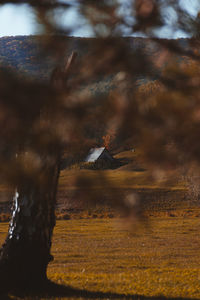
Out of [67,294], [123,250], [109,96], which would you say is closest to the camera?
[109,96]

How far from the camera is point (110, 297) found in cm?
540

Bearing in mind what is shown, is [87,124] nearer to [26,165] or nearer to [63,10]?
[26,165]

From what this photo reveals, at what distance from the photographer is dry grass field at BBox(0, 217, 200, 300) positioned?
585 cm

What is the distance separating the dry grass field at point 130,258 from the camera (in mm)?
5848

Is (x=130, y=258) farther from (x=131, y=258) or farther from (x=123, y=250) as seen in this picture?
(x=123, y=250)

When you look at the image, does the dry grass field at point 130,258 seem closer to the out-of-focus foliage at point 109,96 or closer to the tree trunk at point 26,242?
the out-of-focus foliage at point 109,96

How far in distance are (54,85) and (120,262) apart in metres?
8.45

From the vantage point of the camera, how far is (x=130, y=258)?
10.6 metres

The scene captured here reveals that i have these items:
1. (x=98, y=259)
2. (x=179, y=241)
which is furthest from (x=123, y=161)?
(x=98, y=259)

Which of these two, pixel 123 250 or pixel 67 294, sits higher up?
pixel 67 294

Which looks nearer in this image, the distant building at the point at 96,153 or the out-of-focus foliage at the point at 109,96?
the out-of-focus foliage at the point at 109,96

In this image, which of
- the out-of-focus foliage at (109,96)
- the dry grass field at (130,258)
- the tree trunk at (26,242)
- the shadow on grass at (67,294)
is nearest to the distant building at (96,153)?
the out-of-focus foliage at (109,96)

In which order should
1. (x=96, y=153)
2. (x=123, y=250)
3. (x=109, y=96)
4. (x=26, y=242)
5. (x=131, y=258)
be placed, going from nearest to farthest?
(x=109, y=96) → (x=26, y=242) → (x=131, y=258) → (x=123, y=250) → (x=96, y=153)

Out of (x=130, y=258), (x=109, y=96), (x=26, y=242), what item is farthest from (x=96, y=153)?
(x=109, y=96)
